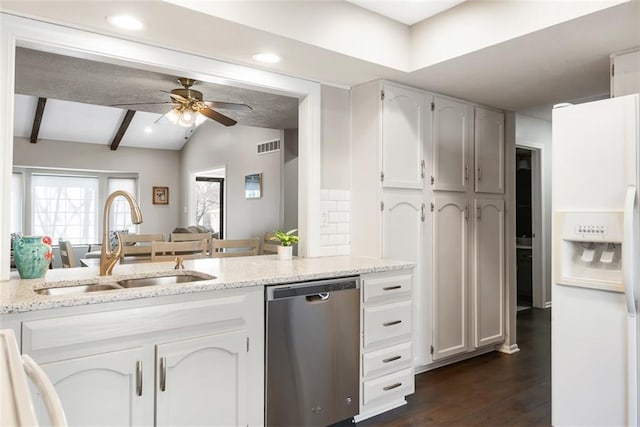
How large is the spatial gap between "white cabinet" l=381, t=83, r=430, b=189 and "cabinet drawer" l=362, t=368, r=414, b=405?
1236 mm

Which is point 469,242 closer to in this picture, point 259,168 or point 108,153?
point 259,168

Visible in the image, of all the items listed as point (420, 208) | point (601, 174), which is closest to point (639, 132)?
point (601, 174)

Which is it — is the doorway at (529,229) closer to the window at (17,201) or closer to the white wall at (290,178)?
the white wall at (290,178)

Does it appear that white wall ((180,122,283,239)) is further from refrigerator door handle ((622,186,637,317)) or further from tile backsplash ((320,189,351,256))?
refrigerator door handle ((622,186,637,317))

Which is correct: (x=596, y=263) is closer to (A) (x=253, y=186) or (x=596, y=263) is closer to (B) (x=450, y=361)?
A: (B) (x=450, y=361)

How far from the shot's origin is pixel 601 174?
6.82ft

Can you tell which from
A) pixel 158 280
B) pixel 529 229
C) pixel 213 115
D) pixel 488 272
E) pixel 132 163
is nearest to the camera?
pixel 158 280

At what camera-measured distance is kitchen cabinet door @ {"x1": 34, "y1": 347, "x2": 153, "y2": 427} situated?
161cm

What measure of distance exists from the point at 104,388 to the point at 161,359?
0.23 metres

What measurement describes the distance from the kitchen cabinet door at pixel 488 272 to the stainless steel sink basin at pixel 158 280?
7.47ft

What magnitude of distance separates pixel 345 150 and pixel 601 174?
163cm

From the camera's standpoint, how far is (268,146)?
6.17m

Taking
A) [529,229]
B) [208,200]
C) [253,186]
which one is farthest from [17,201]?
[529,229]

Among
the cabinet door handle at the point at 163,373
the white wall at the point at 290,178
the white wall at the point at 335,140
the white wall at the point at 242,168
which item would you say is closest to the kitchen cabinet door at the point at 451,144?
the white wall at the point at 335,140
